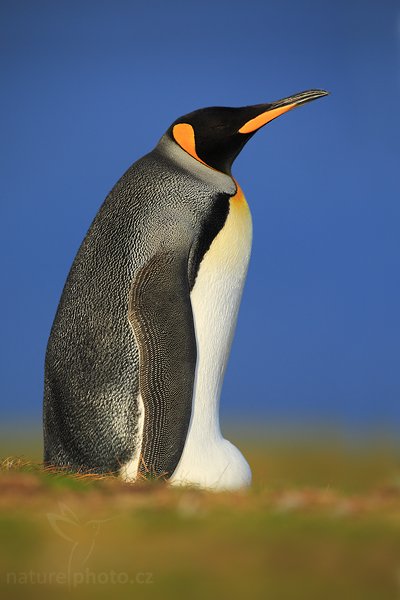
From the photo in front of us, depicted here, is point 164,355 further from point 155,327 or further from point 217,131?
point 217,131

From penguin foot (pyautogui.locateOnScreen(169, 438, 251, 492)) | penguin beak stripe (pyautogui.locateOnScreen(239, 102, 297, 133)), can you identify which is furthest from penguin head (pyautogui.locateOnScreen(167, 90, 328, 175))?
penguin foot (pyautogui.locateOnScreen(169, 438, 251, 492))

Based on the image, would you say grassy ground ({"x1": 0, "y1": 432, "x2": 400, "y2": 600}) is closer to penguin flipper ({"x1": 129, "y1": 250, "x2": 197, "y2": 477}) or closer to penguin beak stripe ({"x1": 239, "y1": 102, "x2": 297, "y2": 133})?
penguin flipper ({"x1": 129, "y1": 250, "x2": 197, "y2": 477})

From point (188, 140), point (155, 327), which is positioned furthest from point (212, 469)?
point (188, 140)

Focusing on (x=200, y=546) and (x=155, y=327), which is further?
(x=155, y=327)

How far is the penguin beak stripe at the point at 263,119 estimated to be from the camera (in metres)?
5.35

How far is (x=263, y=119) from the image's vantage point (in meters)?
5.42

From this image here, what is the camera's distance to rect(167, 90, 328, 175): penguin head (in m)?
5.27

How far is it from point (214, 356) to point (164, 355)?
433mm

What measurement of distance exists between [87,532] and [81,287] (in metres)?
2.23

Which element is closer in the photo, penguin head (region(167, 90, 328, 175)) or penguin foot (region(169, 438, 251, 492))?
penguin foot (region(169, 438, 251, 492))

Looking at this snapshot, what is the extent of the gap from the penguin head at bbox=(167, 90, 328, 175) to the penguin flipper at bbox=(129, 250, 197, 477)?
900 millimetres

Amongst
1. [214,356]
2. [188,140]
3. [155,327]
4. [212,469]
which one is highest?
[188,140]

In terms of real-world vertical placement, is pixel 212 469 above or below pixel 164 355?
below

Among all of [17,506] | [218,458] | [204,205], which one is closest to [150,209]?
[204,205]
